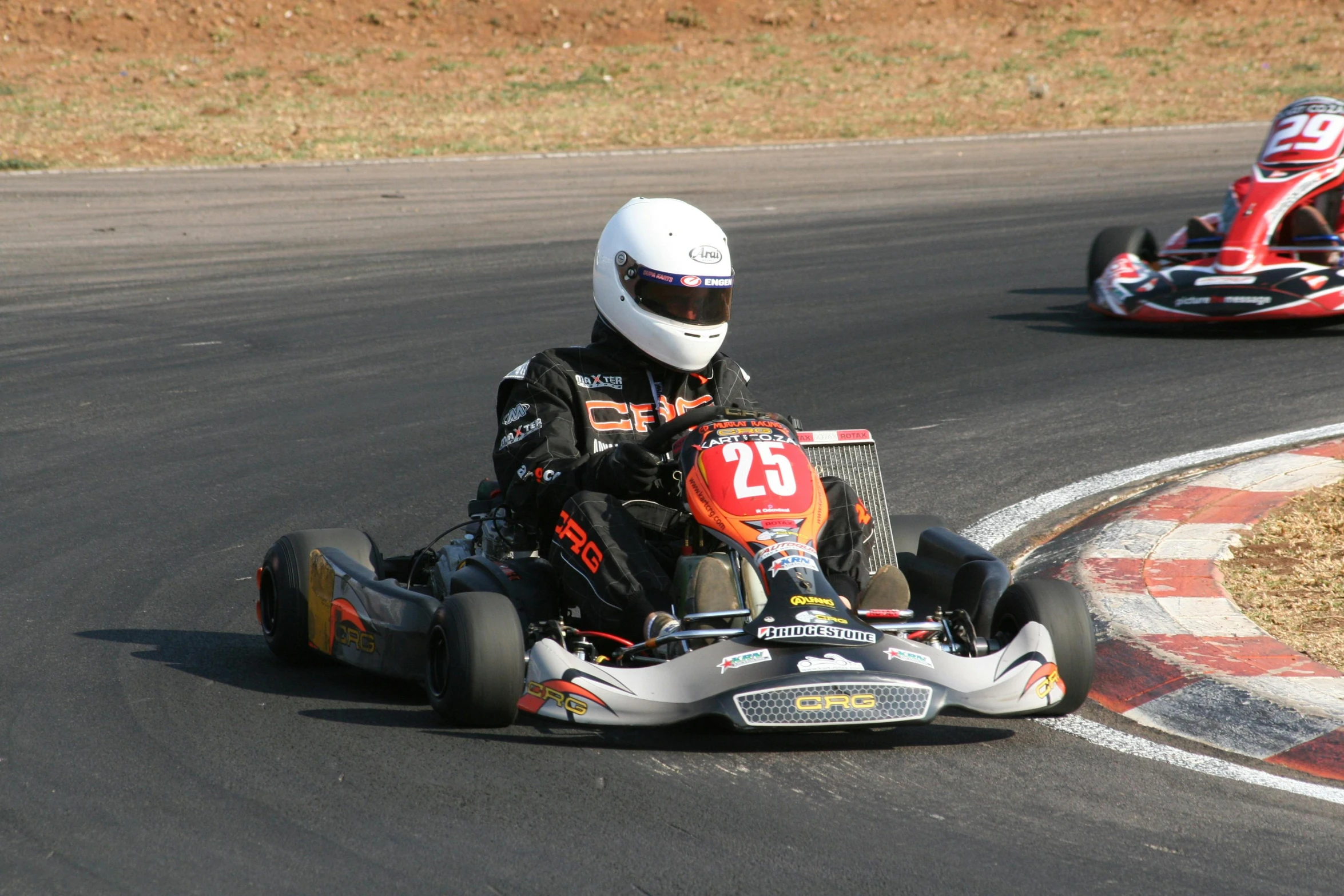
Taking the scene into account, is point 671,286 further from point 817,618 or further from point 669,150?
point 669,150

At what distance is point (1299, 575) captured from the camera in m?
4.79

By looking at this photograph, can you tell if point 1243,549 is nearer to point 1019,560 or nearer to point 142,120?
point 1019,560

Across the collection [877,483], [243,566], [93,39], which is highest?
[93,39]

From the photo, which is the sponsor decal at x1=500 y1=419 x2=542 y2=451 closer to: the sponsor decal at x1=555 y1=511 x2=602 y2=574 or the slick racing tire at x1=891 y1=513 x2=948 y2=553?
the sponsor decal at x1=555 y1=511 x2=602 y2=574

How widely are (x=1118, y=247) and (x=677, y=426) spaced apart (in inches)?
253

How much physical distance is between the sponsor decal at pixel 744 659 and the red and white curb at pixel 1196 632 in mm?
957

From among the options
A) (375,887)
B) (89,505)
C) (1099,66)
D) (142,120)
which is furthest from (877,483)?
(1099,66)

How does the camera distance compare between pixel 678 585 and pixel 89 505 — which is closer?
pixel 678 585

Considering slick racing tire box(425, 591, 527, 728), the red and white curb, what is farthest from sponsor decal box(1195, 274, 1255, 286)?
slick racing tire box(425, 591, 527, 728)

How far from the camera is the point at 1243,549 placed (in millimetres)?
5023

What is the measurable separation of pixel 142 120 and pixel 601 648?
17098 millimetres

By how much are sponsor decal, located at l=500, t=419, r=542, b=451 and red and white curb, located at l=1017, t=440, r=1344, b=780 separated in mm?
1544

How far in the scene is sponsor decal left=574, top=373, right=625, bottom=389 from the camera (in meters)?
4.62

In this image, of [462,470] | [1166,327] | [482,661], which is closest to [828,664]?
[482,661]
